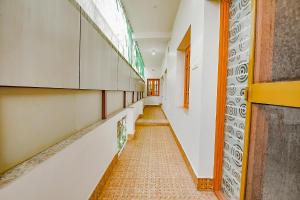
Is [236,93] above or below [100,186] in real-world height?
above

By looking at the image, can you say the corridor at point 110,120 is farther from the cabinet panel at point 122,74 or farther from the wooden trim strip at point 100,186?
the cabinet panel at point 122,74

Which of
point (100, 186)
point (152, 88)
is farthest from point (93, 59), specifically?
point (152, 88)

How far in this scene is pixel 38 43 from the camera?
0.80 metres

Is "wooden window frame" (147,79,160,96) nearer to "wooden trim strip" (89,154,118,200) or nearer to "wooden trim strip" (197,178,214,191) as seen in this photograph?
"wooden trim strip" (89,154,118,200)

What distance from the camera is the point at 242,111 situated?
4.68ft

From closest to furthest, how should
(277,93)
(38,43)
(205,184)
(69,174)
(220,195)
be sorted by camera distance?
(38,43) → (277,93) → (69,174) → (220,195) → (205,184)

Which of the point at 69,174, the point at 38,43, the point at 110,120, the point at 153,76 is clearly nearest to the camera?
the point at 38,43

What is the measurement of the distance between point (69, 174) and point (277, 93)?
1396 millimetres

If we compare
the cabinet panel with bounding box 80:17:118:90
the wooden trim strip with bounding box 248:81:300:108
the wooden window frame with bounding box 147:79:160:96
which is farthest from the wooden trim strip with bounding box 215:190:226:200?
the wooden window frame with bounding box 147:79:160:96

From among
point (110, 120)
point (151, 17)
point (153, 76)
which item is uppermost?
point (151, 17)

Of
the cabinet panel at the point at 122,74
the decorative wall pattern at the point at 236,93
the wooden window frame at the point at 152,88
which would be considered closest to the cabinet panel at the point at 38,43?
the decorative wall pattern at the point at 236,93

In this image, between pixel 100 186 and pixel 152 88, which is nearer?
pixel 100 186

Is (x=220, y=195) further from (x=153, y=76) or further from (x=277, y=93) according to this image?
(x=153, y=76)

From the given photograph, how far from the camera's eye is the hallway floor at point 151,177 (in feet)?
5.95
